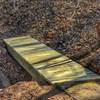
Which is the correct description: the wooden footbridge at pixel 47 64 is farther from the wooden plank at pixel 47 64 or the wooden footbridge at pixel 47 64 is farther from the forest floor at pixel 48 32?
the forest floor at pixel 48 32

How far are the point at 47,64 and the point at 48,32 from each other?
238cm

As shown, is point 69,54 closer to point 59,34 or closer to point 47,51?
point 47,51

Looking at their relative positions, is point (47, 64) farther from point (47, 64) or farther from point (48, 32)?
point (48, 32)

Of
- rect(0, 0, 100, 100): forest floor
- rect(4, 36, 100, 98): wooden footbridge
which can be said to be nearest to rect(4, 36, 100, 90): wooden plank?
rect(4, 36, 100, 98): wooden footbridge

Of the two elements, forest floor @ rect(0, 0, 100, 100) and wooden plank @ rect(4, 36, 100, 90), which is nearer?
forest floor @ rect(0, 0, 100, 100)

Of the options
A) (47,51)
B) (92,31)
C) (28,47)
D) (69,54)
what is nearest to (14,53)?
(28,47)

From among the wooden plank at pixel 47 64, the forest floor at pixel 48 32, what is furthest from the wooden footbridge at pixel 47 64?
the forest floor at pixel 48 32

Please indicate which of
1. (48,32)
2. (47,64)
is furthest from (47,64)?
(48,32)

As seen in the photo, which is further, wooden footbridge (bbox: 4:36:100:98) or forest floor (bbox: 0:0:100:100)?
wooden footbridge (bbox: 4:36:100:98)

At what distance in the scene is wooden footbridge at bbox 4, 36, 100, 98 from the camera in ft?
19.4

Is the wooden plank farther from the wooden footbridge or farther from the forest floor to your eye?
the forest floor

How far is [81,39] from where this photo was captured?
8102 mm

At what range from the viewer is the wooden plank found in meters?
5.92

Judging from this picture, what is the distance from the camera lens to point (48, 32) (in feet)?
29.7
